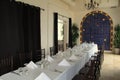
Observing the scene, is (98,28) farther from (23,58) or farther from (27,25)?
(23,58)

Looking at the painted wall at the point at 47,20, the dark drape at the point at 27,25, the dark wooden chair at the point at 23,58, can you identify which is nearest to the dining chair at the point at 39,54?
the dark drape at the point at 27,25

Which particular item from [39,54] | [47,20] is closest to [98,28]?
[47,20]

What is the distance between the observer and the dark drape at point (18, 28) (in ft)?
14.8

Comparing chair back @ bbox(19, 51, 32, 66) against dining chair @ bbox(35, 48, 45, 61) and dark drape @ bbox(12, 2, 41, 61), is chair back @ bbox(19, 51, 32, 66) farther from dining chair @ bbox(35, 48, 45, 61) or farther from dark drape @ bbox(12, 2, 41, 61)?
dining chair @ bbox(35, 48, 45, 61)

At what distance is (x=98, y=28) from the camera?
1155 centimetres

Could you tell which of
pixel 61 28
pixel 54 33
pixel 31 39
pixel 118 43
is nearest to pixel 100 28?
pixel 118 43

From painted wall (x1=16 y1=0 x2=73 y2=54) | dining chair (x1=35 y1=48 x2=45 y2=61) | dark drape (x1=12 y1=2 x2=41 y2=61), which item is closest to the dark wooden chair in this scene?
dark drape (x1=12 y1=2 x2=41 y2=61)

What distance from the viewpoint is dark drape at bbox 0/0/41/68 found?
14.8ft

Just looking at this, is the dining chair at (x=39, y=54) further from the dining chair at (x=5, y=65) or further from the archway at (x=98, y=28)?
the archway at (x=98, y=28)

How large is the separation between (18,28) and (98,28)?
7.63m

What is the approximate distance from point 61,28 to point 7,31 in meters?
7.28

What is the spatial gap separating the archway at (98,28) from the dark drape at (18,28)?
6.12 metres

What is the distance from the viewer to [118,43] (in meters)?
10.7

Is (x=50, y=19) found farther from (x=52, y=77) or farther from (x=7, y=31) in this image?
(x=52, y=77)
